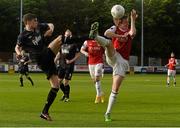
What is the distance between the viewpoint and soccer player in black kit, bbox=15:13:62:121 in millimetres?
13875

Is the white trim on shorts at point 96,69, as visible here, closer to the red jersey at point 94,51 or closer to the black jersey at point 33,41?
the red jersey at point 94,51

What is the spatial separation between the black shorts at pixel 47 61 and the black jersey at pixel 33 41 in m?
0.12

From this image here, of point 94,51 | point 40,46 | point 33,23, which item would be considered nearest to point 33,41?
point 40,46

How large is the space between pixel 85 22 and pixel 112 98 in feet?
231

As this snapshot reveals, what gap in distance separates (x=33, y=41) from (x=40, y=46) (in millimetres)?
212

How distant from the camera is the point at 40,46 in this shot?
13938 millimetres

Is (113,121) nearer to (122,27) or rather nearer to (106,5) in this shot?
(122,27)

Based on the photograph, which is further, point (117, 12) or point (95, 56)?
point (95, 56)

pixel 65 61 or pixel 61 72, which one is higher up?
pixel 65 61

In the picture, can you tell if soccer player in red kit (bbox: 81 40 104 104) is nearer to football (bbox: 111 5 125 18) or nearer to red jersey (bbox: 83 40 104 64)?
red jersey (bbox: 83 40 104 64)

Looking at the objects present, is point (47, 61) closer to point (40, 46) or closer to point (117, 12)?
point (40, 46)

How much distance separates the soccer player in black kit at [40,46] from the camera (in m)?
13.9

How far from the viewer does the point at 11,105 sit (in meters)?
18.4

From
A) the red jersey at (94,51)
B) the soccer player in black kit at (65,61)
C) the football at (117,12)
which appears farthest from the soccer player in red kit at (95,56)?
the football at (117,12)
